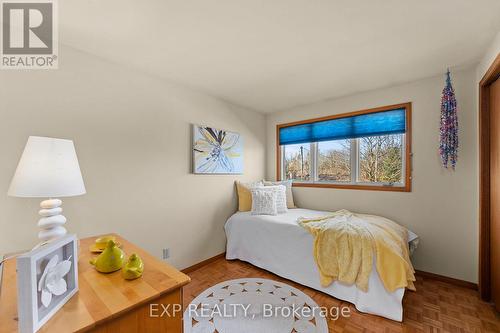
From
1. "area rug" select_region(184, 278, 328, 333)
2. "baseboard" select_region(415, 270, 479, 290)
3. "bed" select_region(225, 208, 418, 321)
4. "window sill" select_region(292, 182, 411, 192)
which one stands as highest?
"window sill" select_region(292, 182, 411, 192)

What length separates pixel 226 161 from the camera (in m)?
2.99

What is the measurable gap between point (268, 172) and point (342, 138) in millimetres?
1372

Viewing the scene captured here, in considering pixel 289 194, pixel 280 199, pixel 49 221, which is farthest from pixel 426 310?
pixel 49 221

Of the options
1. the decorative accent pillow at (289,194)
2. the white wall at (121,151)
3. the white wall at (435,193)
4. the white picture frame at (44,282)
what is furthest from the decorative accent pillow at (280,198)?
the white picture frame at (44,282)

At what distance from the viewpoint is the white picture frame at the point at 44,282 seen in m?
0.59

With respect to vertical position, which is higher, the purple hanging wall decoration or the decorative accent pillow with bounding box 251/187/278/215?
the purple hanging wall decoration

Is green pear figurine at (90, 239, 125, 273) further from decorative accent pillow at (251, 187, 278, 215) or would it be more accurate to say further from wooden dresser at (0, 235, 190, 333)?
decorative accent pillow at (251, 187, 278, 215)

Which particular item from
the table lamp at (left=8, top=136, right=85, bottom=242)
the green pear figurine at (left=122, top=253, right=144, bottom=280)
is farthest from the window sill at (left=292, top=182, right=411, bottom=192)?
the table lamp at (left=8, top=136, right=85, bottom=242)

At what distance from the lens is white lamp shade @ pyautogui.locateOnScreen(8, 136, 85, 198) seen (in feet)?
3.62

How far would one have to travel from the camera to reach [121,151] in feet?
6.58

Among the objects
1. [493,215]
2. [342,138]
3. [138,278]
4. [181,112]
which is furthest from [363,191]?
[138,278]

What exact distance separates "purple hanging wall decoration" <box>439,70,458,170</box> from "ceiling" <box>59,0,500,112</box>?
27cm

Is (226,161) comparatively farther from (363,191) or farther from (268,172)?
(363,191)

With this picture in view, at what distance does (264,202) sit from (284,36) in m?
1.93
